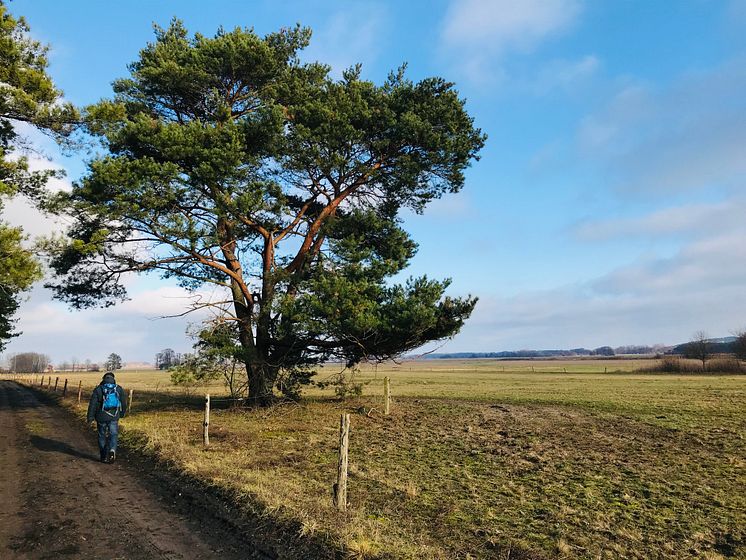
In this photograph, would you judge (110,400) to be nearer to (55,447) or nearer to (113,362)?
(55,447)

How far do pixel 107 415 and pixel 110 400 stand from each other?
1.26 feet

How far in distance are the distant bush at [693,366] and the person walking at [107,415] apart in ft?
224

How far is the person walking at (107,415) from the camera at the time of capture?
10.2m

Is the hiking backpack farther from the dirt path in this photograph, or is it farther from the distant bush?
the distant bush

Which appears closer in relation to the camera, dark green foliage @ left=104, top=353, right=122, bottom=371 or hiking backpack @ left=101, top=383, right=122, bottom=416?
hiking backpack @ left=101, top=383, right=122, bottom=416

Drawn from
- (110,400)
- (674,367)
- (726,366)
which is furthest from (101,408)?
(674,367)

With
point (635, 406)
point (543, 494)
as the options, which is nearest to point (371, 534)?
point (543, 494)

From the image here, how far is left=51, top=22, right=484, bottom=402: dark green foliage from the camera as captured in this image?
1503 centimetres

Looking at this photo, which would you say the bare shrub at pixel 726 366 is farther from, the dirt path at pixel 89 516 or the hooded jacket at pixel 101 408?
the dirt path at pixel 89 516

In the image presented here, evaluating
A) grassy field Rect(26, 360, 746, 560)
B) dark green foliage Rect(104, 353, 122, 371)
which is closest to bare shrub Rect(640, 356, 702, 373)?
grassy field Rect(26, 360, 746, 560)

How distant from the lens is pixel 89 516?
22.2 feet

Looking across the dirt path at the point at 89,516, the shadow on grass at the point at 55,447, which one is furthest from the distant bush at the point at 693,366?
the dirt path at the point at 89,516

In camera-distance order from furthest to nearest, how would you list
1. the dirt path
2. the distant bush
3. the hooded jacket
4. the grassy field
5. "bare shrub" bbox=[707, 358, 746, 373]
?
the distant bush < "bare shrub" bbox=[707, 358, 746, 373] < the hooded jacket < the grassy field < the dirt path

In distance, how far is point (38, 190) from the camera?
15523mm
